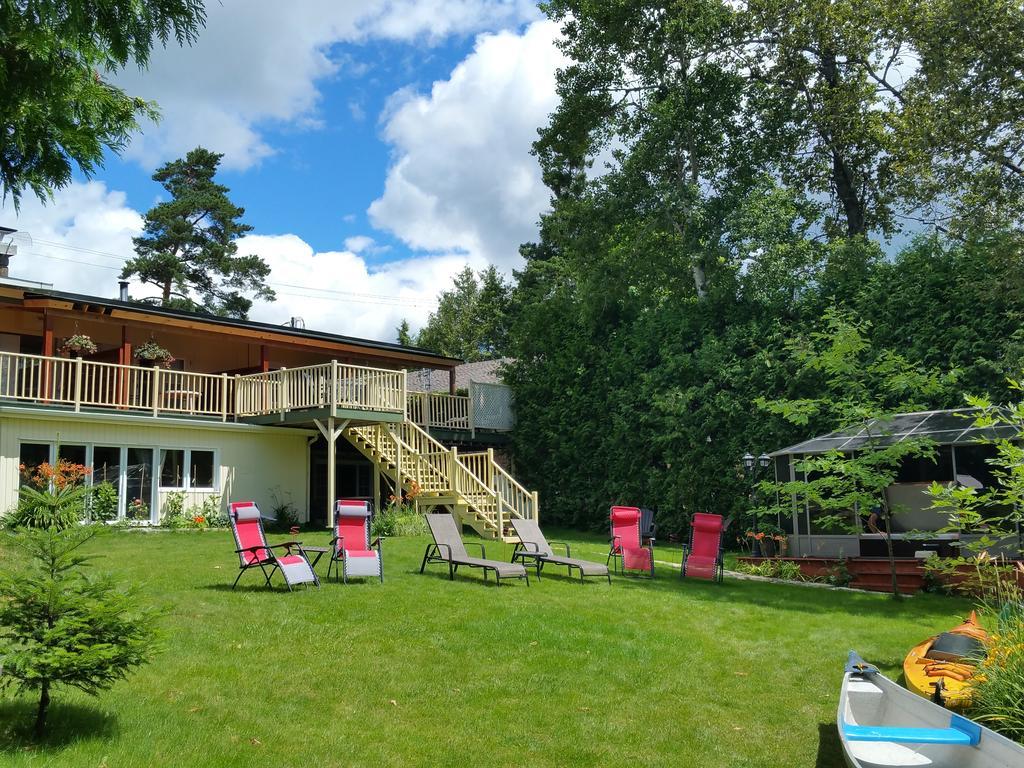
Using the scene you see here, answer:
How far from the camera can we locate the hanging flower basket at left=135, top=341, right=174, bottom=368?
66.7 feet

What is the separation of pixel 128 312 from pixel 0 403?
3.32 m

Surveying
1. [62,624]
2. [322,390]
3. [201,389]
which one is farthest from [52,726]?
[201,389]

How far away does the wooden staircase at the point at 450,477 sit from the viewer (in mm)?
17703

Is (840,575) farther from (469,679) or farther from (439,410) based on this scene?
(439,410)

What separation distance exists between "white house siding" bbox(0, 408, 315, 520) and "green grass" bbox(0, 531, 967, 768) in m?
7.36

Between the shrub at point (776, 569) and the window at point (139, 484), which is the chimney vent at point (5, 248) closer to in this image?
the window at point (139, 484)

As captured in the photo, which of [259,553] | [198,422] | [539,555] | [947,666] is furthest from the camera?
[198,422]

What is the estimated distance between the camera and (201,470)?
63.2ft

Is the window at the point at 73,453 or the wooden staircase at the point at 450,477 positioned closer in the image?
the window at the point at 73,453

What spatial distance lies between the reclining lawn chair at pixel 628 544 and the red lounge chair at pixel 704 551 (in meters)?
0.58

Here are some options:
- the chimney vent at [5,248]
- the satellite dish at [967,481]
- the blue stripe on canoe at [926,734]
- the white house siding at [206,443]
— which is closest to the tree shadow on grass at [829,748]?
the blue stripe on canoe at [926,734]

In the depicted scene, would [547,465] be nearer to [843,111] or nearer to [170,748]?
[843,111]

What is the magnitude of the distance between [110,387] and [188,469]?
2398 millimetres

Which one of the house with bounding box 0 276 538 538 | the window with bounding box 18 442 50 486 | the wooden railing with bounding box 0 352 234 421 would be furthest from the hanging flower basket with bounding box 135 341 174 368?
the window with bounding box 18 442 50 486
